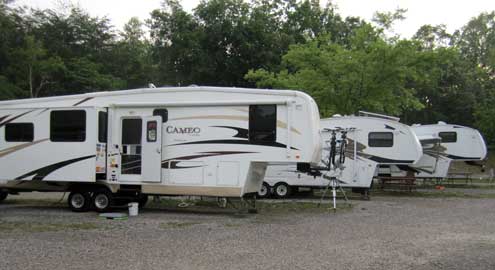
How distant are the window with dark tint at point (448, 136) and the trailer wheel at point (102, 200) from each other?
51.9 feet

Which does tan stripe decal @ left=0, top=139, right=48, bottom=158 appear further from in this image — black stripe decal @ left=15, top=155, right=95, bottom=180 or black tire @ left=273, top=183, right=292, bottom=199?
black tire @ left=273, top=183, right=292, bottom=199

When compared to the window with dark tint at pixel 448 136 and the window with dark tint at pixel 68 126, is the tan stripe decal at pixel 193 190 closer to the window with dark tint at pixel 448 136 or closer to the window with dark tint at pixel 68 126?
the window with dark tint at pixel 68 126

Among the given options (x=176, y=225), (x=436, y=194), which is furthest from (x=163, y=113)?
(x=436, y=194)

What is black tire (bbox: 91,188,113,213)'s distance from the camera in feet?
40.2

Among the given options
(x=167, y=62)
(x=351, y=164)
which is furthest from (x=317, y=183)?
(x=167, y=62)

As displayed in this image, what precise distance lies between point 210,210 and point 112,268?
21.0 ft

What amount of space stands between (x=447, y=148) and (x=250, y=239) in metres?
16.0

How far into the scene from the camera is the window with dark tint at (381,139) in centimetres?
1711

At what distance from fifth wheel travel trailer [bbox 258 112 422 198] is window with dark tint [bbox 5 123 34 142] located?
24.5 ft

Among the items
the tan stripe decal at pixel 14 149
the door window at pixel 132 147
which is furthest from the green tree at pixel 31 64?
the door window at pixel 132 147

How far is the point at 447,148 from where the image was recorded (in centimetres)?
2206

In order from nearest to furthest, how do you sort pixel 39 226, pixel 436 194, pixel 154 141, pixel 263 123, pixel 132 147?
pixel 39 226
pixel 263 123
pixel 154 141
pixel 132 147
pixel 436 194

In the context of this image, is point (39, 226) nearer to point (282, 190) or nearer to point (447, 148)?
point (282, 190)

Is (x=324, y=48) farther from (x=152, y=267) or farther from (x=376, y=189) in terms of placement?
(x=152, y=267)
